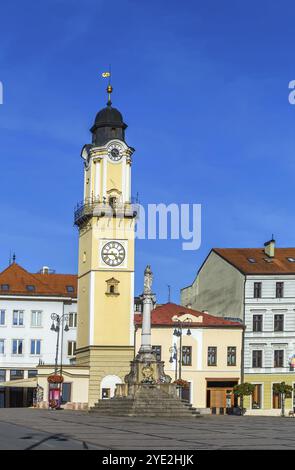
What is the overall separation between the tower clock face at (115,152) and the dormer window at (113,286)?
34.0ft

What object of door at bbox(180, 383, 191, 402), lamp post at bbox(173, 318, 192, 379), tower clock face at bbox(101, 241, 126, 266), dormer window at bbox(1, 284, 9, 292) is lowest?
door at bbox(180, 383, 191, 402)

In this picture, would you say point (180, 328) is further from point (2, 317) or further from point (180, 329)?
point (2, 317)

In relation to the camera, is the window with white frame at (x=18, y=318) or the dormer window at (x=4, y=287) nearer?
the window with white frame at (x=18, y=318)

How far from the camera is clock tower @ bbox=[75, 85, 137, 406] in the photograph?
247 ft

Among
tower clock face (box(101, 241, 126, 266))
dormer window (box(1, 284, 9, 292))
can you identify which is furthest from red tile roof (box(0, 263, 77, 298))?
tower clock face (box(101, 241, 126, 266))

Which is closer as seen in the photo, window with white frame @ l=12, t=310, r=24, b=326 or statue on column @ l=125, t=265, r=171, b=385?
statue on column @ l=125, t=265, r=171, b=385

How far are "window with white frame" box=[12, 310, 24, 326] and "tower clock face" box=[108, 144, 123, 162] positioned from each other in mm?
17269

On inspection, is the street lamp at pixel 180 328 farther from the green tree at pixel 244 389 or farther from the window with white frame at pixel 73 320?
the window with white frame at pixel 73 320

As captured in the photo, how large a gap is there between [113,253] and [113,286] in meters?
2.80

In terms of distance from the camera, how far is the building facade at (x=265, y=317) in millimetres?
76250

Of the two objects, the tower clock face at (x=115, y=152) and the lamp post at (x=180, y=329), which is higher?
the tower clock face at (x=115, y=152)

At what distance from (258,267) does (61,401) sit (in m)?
20.6

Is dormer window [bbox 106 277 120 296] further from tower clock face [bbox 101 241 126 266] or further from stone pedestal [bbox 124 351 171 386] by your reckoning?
stone pedestal [bbox 124 351 171 386]

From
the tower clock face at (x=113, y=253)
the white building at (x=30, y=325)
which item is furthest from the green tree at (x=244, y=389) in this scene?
the white building at (x=30, y=325)
